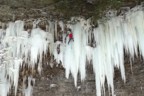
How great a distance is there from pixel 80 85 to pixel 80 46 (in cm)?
69

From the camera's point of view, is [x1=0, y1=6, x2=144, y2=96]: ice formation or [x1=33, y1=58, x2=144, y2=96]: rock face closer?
[x1=0, y1=6, x2=144, y2=96]: ice formation

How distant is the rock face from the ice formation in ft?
0.43

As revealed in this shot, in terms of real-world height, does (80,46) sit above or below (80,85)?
above

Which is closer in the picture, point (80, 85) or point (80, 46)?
point (80, 46)

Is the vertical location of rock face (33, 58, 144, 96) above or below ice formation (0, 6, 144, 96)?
below

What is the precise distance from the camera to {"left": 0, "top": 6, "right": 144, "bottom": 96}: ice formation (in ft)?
14.9

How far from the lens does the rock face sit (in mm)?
4746

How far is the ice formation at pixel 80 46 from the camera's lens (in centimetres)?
455

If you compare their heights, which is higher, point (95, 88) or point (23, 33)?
point (23, 33)

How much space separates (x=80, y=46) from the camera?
15.5 feet

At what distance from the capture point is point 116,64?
15.1 ft

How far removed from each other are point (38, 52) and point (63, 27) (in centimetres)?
58

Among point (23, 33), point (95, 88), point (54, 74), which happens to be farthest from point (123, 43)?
point (23, 33)

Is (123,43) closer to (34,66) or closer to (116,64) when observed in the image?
(116,64)
